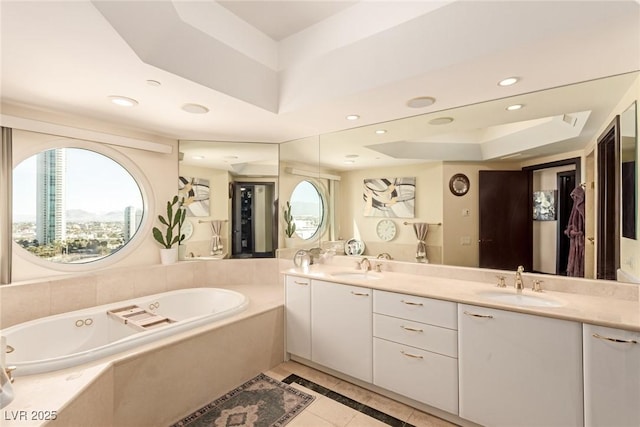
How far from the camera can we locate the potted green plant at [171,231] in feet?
10.0

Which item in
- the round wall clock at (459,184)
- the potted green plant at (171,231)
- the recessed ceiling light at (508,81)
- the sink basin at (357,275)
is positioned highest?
the recessed ceiling light at (508,81)

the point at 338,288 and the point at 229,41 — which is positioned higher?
the point at 229,41

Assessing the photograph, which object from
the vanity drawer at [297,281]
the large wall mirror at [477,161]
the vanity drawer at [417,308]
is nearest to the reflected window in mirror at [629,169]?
the large wall mirror at [477,161]

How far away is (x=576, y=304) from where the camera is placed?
170 cm

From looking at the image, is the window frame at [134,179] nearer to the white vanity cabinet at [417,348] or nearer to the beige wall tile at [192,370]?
the beige wall tile at [192,370]

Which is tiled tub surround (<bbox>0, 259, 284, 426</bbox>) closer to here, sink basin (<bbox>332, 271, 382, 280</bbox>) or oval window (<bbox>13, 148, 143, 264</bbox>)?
oval window (<bbox>13, 148, 143, 264</bbox>)

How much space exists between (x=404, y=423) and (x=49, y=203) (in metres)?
3.23

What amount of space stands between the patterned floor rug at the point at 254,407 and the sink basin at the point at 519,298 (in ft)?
4.94

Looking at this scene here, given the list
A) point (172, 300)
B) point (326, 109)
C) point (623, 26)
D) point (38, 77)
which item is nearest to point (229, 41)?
point (326, 109)

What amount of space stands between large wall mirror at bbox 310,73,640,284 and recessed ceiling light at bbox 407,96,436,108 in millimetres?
245

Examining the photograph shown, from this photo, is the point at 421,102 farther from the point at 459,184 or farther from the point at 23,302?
the point at 23,302

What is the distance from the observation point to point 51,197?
2.46 metres

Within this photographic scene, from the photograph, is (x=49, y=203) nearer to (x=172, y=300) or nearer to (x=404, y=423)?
(x=172, y=300)

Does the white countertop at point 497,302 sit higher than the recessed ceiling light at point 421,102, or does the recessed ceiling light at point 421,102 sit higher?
the recessed ceiling light at point 421,102
